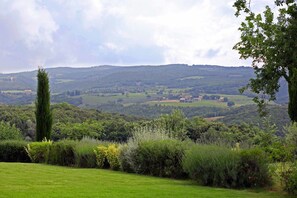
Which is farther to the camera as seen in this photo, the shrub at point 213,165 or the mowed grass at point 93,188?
the shrub at point 213,165

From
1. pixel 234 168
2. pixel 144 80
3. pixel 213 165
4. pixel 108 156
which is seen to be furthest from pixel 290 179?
pixel 144 80

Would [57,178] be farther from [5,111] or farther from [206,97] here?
[206,97]

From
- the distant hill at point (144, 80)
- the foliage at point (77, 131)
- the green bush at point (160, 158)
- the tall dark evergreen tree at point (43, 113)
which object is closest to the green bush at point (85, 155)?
the green bush at point (160, 158)

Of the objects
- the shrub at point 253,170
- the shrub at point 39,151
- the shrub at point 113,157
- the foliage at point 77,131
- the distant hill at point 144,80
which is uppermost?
the distant hill at point 144,80

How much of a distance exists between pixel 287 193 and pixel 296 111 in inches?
397

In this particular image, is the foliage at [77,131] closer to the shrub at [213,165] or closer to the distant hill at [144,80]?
the shrub at [213,165]

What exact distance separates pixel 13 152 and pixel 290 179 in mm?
16984

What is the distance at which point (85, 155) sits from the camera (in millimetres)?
→ 18281

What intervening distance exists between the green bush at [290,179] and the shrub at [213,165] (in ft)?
4.38

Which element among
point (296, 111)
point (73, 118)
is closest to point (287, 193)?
point (296, 111)

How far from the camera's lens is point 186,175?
13977mm

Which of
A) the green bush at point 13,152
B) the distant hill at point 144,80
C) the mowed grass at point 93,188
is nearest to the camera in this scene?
the mowed grass at point 93,188

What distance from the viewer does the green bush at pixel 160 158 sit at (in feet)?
46.5

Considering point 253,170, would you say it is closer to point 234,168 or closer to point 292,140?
point 234,168
